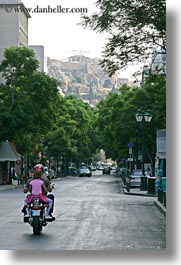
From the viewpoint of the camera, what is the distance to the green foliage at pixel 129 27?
616 inches

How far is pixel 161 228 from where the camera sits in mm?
17750

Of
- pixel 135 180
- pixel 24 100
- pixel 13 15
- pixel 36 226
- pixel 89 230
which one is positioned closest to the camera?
pixel 13 15

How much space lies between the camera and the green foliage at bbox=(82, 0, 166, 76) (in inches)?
616

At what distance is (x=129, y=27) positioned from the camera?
16938mm

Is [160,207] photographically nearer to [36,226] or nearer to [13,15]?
[36,226]

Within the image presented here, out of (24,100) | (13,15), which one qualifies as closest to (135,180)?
(24,100)

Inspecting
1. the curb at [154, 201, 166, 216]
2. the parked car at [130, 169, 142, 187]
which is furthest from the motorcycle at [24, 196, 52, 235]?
the parked car at [130, 169, 142, 187]

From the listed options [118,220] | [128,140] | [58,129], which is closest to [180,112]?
[118,220]

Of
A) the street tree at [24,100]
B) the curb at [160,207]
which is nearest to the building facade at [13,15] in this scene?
the curb at [160,207]

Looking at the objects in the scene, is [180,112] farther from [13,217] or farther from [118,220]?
[13,217]

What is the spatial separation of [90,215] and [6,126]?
26.3 metres

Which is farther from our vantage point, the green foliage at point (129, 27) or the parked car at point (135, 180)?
the parked car at point (135, 180)

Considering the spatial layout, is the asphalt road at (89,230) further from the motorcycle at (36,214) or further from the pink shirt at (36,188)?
the pink shirt at (36,188)

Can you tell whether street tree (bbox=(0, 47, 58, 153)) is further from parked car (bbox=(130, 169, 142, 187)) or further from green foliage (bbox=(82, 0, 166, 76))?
green foliage (bbox=(82, 0, 166, 76))
